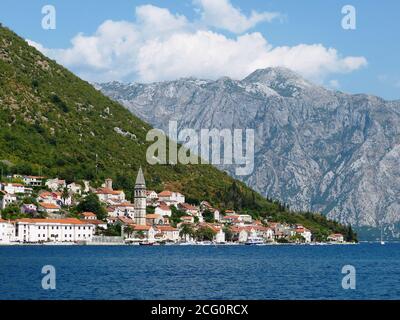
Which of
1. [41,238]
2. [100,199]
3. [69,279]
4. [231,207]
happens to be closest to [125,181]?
[100,199]

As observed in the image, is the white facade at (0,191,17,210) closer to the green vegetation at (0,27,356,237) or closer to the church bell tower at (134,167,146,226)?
the green vegetation at (0,27,356,237)

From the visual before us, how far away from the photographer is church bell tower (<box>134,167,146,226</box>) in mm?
174250

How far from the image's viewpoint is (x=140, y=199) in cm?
17488

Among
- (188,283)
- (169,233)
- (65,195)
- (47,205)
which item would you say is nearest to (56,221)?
(47,205)

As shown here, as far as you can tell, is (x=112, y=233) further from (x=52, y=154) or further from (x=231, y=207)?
(x=231, y=207)

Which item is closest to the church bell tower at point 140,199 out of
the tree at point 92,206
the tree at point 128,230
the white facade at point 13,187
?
the tree at point 128,230

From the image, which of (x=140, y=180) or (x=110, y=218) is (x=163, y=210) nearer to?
(x=140, y=180)

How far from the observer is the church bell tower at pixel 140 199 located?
174250mm

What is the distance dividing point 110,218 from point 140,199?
11040 mm

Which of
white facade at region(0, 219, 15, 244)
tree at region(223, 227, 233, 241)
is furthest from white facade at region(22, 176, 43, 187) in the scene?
tree at region(223, 227, 233, 241)

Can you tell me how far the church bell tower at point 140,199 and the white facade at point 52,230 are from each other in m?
25.7

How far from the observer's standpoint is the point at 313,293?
164 feet

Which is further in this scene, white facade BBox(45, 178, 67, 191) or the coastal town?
white facade BBox(45, 178, 67, 191)

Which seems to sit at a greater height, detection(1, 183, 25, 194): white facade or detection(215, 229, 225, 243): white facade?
detection(1, 183, 25, 194): white facade
